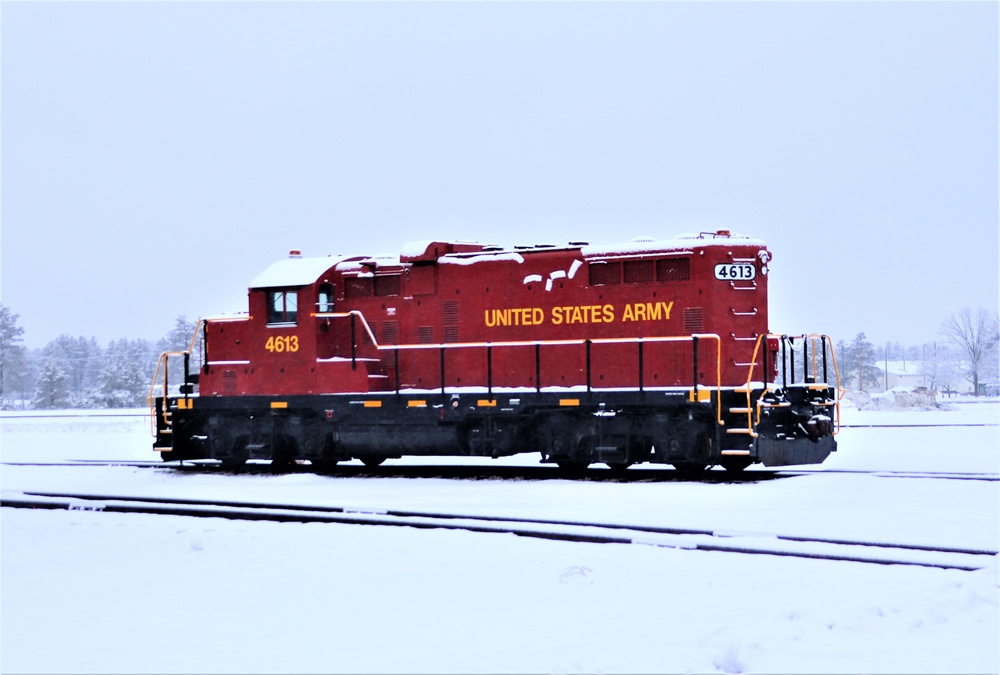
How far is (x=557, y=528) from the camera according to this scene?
10.3 meters

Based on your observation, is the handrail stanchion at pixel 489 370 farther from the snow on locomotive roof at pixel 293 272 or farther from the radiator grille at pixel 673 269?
the snow on locomotive roof at pixel 293 272

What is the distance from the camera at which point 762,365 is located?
1612cm

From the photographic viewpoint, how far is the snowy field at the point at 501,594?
19.3 feet

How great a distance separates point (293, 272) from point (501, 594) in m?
11.7

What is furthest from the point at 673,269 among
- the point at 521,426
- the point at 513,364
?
the point at 521,426

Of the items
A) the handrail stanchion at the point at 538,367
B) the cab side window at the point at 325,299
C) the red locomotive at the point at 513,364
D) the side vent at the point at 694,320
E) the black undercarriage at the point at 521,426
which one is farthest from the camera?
the cab side window at the point at 325,299

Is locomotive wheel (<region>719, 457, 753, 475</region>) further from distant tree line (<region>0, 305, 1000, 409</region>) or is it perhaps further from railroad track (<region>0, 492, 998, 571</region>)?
distant tree line (<region>0, 305, 1000, 409</region>)

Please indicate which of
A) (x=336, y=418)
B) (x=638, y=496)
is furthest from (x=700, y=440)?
(x=336, y=418)

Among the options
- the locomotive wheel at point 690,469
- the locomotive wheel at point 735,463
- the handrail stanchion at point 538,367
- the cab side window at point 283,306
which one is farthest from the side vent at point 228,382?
the locomotive wheel at point 735,463

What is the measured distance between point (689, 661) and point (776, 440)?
9780 millimetres

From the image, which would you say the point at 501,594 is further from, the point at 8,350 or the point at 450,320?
the point at 8,350

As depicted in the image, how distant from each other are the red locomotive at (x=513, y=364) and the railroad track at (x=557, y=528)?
3309 millimetres

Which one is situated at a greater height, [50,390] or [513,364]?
[513,364]

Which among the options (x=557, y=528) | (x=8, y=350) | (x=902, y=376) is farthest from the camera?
(x=902, y=376)
